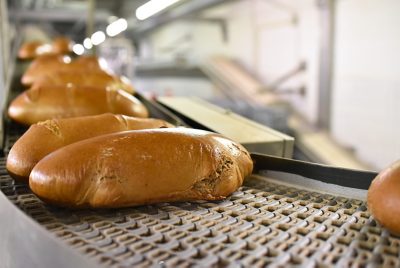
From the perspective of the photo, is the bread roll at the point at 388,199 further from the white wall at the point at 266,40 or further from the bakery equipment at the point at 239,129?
the white wall at the point at 266,40

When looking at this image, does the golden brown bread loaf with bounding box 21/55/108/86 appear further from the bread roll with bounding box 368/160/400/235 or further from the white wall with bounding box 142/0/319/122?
the white wall with bounding box 142/0/319/122

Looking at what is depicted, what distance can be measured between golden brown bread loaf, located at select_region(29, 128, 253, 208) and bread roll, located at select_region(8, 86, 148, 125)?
0.49 meters

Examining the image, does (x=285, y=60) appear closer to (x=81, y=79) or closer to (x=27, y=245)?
(x=81, y=79)

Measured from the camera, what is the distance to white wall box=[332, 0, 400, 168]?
15.2ft

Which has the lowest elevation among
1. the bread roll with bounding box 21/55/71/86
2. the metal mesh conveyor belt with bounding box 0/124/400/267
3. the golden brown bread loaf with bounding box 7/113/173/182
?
the metal mesh conveyor belt with bounding box 0/124/400/267

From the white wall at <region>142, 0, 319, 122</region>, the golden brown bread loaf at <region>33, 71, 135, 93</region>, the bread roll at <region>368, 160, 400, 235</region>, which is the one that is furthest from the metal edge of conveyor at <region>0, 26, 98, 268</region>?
the white wall at <region>142, 0, 319, 122</region>

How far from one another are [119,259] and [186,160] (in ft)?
0.98

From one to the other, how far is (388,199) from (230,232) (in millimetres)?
277

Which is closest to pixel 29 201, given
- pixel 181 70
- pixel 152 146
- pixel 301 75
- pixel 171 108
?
pixel 152 146

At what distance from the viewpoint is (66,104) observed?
1260 mm

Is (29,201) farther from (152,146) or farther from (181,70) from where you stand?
(181,70)

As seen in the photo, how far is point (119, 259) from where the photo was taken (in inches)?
21.4

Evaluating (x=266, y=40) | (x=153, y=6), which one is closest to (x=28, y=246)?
(x=153, y=6)

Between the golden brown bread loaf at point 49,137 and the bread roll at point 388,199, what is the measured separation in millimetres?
598
